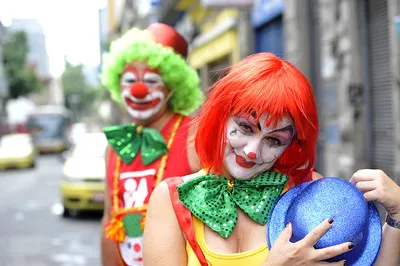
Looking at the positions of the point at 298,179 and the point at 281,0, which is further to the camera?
the point at 281,0

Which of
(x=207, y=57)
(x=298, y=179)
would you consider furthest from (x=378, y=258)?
(x=207, y=57)

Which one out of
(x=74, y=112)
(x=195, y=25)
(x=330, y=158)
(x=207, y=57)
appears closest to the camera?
(x=330, y=158)

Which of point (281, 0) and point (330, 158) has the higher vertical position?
point (281, 0)

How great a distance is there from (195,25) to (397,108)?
13171 mm

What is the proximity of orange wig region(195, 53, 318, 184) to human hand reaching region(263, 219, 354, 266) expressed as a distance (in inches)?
10.9

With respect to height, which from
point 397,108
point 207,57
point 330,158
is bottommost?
point 330,158

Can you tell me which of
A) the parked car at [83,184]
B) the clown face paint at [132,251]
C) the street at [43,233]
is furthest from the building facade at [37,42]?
the clown face paint at [132,251]

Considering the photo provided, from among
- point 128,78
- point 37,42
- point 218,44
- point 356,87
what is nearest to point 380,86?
point 356,87

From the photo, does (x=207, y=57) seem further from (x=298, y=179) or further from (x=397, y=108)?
(x=298, y=179)

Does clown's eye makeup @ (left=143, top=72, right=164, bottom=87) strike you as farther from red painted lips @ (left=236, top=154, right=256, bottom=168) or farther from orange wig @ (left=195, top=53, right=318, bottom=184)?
red painted lips @ (left=236, top=154, right=256, bottom=168)

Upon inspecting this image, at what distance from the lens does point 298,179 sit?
1983 millimetres

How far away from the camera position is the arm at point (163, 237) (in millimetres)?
1874

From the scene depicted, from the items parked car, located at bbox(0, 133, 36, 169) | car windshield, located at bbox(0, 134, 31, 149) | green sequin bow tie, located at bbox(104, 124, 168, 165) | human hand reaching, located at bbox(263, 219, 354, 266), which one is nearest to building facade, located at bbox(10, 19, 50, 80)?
car windshield, located at bbox(0, 134, 31, 149)

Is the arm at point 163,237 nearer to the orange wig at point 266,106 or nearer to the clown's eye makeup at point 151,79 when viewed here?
the orange wig at point 266,106
